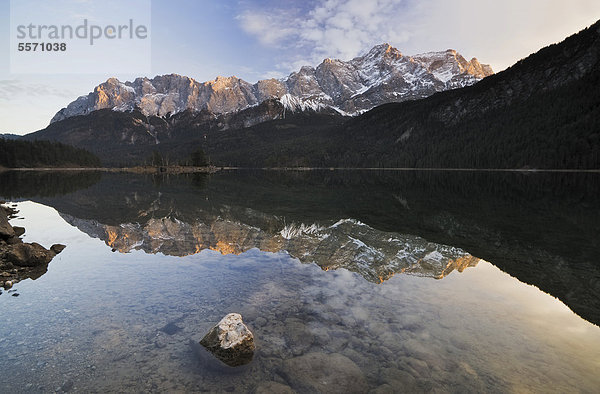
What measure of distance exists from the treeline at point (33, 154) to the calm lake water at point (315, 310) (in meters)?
199

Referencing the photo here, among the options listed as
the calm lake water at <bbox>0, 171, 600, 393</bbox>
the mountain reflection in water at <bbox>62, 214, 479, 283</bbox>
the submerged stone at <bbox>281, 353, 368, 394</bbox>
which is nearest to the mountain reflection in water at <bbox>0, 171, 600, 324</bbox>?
the mountain reflection in water at <bbox>62, 214, 479, 283</bbox>

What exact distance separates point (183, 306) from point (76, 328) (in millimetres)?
3405

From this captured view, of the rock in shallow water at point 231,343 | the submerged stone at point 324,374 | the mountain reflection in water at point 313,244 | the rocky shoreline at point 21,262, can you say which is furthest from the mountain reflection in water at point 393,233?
the rock in shallow water at point 231,343

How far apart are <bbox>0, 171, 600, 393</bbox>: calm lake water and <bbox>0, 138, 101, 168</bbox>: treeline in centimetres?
A: 19912

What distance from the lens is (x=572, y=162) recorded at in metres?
160

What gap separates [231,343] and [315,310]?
430 cm

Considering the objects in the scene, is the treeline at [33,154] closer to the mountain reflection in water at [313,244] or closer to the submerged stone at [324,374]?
the mountain reflection in water at [313,244]

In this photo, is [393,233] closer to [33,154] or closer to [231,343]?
[231,343]

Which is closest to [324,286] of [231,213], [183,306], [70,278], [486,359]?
[183,306]

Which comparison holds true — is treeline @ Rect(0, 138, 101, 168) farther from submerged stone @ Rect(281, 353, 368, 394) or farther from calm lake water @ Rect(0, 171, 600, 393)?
submerged stone @ Rect(281, 353, 368, 394)

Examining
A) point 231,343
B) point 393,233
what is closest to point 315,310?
point 231,343

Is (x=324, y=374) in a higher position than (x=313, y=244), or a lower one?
lower

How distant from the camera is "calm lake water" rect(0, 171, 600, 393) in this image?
811 centimetres

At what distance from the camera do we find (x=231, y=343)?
860 cm
